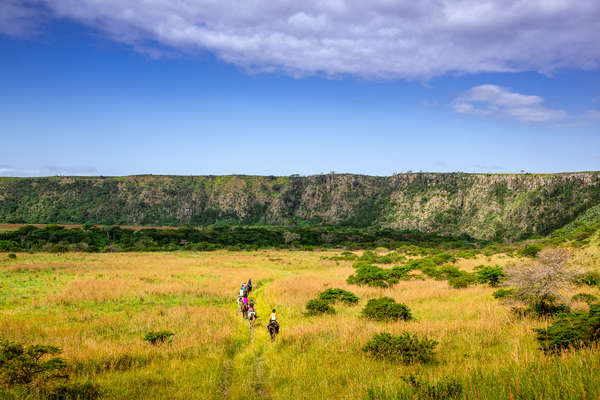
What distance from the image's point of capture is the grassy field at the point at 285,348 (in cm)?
647

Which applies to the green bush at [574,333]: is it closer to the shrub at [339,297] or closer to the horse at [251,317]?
the horse at [251,317]

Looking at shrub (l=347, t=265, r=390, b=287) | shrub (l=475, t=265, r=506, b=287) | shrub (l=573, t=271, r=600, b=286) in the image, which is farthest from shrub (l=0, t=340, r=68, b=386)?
shrub (l=475, t=265, r=506, b=287)

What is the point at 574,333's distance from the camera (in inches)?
308

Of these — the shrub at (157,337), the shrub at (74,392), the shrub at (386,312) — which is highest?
the shrub at (74,392)

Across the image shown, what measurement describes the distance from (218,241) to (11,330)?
236 ft

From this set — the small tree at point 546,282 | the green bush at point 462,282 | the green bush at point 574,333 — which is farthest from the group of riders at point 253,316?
the green bush at point 462,282

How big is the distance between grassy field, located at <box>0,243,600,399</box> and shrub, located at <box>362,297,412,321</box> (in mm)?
526

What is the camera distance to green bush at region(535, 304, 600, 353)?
25.4 feet

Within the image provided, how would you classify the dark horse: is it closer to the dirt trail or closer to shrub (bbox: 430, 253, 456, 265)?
the dirt trail

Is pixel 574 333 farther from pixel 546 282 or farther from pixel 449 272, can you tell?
pixel 449 272

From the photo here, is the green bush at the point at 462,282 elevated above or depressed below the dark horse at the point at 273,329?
below

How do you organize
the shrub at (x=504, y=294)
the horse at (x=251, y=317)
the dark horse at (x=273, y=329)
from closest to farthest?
the dark horse at (x=273, y=329)
the shrub at (x=504, y=294)
the horse at (x=251, y=317)

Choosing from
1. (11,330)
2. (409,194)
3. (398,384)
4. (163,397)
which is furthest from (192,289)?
(409,194)

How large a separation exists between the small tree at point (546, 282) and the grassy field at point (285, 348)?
1045 millimetres
